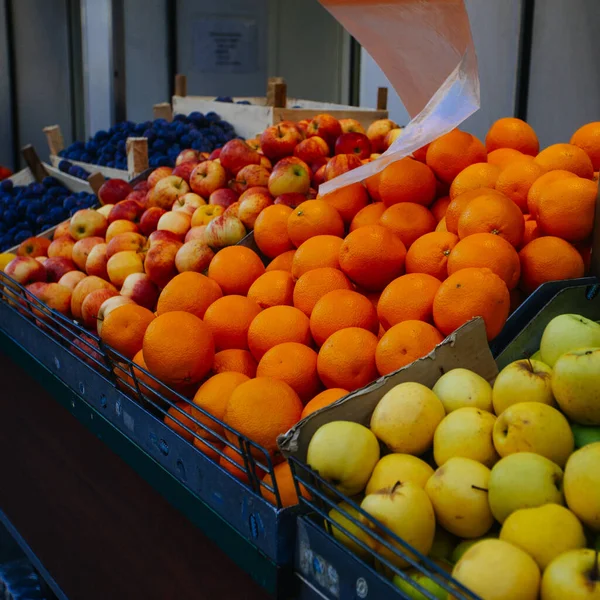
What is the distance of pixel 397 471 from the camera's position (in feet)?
3.05

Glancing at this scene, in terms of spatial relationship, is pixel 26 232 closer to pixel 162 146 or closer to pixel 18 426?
pixel 162 146

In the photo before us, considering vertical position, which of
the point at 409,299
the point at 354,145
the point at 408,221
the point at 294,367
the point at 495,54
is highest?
the point at 495,54

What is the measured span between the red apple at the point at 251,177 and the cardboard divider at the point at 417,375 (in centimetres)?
112

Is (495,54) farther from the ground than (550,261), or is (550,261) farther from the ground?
(495,54)

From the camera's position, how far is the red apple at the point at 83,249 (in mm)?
2166

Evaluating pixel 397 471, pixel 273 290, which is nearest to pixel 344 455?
pixel 397 471

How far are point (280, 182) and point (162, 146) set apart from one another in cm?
189

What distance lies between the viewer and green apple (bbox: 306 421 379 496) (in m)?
0.93

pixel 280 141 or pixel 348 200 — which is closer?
pixel 348 200

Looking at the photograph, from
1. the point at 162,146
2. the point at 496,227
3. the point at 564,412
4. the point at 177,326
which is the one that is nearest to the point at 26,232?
the point at 162,146

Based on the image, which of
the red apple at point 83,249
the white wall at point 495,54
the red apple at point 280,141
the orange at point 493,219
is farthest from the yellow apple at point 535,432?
the white wall at point 495,54

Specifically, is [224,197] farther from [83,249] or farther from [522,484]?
[522,484]

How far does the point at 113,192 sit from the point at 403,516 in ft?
6.58

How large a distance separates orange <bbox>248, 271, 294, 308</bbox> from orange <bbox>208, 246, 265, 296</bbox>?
0.06 metres
